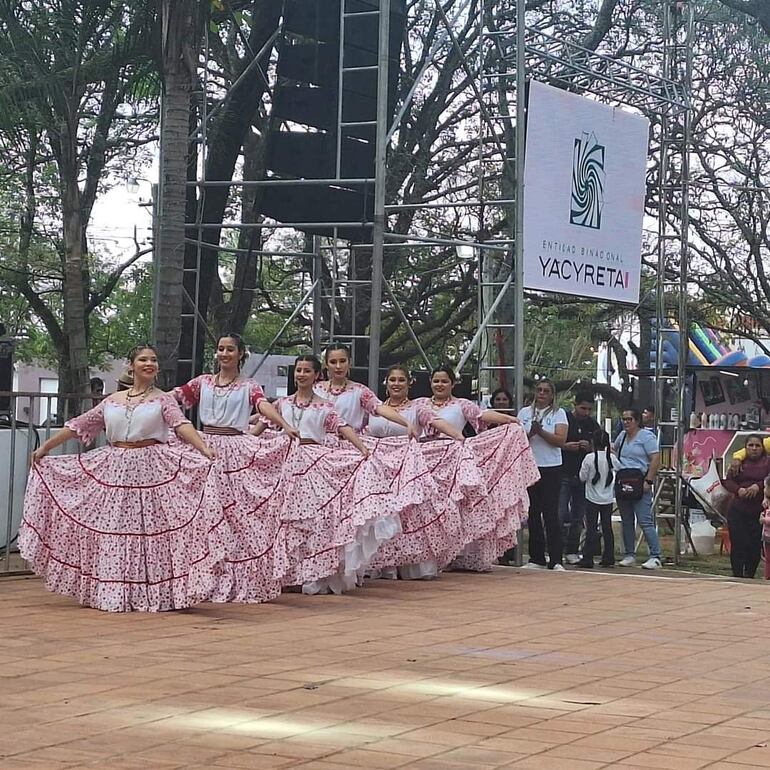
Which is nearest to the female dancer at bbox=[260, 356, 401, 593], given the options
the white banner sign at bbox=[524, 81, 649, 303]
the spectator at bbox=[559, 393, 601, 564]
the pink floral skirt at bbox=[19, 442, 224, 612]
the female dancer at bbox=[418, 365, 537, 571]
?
the pink floral skirt at bbox=[19, 442, 224, 612]

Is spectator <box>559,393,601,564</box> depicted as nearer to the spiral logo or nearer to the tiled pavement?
the spiral logo

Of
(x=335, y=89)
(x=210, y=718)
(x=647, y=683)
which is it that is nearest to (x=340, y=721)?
(x=210, y=718)

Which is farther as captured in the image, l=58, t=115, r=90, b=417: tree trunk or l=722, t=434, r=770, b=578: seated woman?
l=58, t=115, r=90, b=417: tree trunk

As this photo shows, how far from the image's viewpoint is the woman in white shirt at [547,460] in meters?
A: 13.1

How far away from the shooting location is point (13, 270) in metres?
21.1

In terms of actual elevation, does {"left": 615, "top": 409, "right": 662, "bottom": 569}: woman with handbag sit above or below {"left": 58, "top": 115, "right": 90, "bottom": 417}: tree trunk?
below

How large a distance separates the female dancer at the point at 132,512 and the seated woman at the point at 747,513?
21.2 feet

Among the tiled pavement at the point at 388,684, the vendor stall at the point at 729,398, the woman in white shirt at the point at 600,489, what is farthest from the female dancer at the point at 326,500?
the vendor stall at the point at 729,398

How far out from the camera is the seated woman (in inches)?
558

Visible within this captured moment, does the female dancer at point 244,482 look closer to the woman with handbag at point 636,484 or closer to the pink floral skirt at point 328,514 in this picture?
the pink floral skirt at point 328,514

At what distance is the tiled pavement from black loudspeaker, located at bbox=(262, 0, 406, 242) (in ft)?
16.6

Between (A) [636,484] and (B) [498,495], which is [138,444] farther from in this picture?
(A) [636,484]

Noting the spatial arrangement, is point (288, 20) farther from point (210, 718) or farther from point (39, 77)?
point (210, 718)

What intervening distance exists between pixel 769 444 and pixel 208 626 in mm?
8816
